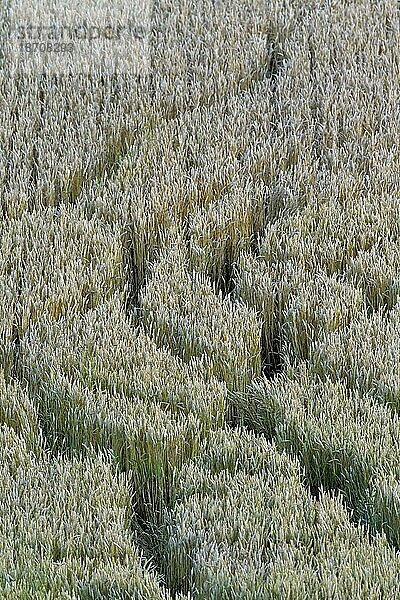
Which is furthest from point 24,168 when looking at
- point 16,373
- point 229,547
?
point 229,547

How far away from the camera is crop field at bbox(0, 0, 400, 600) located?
1643mm

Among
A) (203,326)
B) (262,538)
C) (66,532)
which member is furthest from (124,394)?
(262,538)

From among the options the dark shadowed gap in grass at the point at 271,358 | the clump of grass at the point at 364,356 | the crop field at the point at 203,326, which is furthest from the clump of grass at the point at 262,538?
the dark shadowed gap in grass at the point at 271,358

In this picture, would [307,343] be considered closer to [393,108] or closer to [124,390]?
[124,390]

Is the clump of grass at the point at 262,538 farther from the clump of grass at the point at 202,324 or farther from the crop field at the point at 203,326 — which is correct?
the clump of grass at the point at 202,324

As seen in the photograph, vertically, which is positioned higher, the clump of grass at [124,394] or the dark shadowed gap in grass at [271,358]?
the clump of grass at [124,394]

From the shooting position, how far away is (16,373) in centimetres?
223

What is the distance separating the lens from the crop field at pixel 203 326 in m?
1.64

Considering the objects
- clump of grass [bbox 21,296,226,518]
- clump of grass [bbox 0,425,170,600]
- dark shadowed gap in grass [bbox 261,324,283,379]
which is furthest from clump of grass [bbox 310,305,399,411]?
clump of grass [bbox 0,425,170,600]

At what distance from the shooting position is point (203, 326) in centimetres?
227

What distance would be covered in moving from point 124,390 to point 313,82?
198 centimetres

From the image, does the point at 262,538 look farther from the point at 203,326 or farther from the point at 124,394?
the point at 203,326

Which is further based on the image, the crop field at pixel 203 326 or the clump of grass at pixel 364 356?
the clump of grass at pixel 364 356

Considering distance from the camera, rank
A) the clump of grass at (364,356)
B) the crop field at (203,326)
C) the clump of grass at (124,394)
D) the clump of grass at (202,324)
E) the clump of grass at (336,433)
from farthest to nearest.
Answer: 1. the clump of grass at (202,324)
2. the clump of grass at (364,356)
3. the clump of grass at (124,394)
4. the clump of grass at (336,433)
5. the crop field at (203,326)
